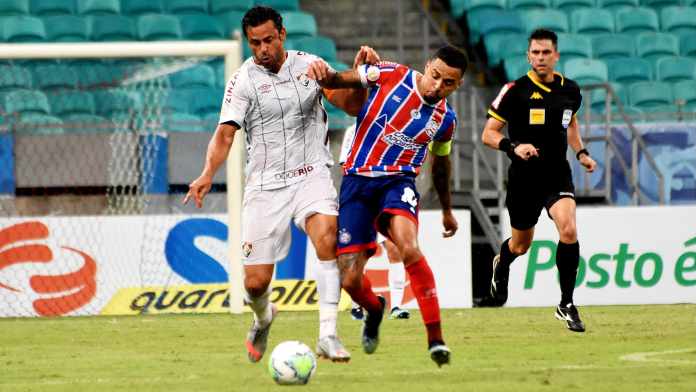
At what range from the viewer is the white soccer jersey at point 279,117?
25.3 ft

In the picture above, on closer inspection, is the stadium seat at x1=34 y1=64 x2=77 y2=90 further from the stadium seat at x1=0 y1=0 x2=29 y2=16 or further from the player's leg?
the player's leg

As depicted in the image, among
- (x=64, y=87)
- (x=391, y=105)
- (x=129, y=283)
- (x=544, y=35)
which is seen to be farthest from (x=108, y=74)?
(x=391, y=105)

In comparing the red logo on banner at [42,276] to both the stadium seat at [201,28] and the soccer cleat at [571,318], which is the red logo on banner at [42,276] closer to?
the stadium seat at [201,28]

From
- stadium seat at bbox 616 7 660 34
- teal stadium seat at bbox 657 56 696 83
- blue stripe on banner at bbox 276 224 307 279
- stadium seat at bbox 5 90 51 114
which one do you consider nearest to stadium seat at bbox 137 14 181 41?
stadium seat at bbox 5 90 51 114

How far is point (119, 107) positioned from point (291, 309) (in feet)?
10.9

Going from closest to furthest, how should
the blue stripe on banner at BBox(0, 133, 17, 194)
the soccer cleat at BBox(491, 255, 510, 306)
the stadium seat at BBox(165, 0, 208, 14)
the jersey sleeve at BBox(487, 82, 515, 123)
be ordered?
the jersey sleeve at BBox(487, 82, 515, 123), the soccer cleat at BBox(491, 255, 510, 306), the blue stripe on banner at BBox(0, 133, 17, 194), the stadium seat at BBox(165, 0, 208, 14)

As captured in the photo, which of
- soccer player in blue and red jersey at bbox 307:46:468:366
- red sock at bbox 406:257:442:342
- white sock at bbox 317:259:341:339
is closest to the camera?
red sock at bbox 406:257:442:342

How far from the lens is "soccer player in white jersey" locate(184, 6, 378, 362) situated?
7680 mm

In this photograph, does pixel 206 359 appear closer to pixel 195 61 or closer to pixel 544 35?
pixel 544 35

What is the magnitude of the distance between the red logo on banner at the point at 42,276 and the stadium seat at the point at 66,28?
4827mm

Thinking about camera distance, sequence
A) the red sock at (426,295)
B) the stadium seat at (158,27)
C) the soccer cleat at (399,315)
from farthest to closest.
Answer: the stadium seat at (158,27) → the soccer cleat at (399,315) → the red sock at (426,295)

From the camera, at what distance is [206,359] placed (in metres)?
8.41

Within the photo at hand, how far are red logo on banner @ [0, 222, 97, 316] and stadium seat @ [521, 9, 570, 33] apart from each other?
828 cm

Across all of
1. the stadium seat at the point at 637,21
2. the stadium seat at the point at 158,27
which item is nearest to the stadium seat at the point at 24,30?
the stadium seat at the point at 158,27
